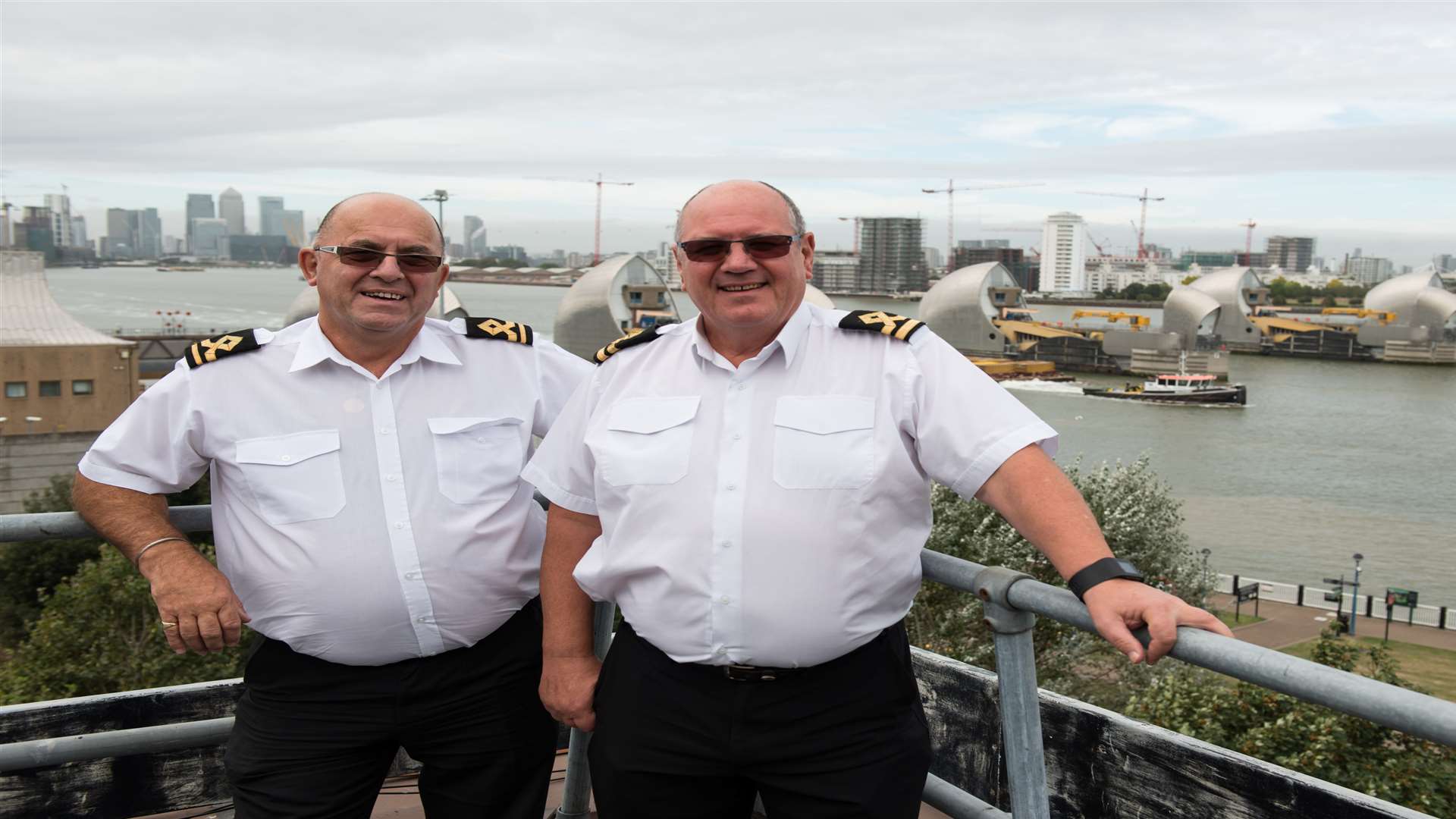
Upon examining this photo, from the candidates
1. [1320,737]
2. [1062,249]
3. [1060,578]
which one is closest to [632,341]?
[1320,737]

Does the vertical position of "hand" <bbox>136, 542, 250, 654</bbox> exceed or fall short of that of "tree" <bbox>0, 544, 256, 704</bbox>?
it exceeds it

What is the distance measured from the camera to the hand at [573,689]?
1428 mm

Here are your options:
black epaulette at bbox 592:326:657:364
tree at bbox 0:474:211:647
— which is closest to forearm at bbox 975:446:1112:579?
black epaulette at bbox 592:326:657:364

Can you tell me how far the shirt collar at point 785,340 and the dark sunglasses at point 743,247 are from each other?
0.07 meters

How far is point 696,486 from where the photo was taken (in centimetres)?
131

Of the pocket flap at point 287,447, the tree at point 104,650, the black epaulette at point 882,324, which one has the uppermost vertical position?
the black epaulette at point 882,324

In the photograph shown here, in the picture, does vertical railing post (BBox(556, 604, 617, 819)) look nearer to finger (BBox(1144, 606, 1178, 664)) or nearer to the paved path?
finger (BBox(1144, 606, 1178, 664))

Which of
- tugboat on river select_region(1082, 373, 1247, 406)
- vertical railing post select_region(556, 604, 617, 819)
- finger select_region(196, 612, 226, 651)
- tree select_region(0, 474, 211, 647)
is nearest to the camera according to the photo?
finger select_region(196, 612, 226, 651)

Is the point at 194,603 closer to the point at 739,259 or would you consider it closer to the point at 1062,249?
the point at 739,259

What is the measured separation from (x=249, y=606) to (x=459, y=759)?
0.33 meters

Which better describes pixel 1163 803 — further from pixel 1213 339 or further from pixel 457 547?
pixel 1213 339

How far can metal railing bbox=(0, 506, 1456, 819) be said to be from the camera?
2.92 feet

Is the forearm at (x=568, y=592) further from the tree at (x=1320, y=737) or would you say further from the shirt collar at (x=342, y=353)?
the tree at (x=1320, y=737)

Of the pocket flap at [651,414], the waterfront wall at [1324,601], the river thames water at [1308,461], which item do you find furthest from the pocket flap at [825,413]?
the river thames water at [1308,461]
